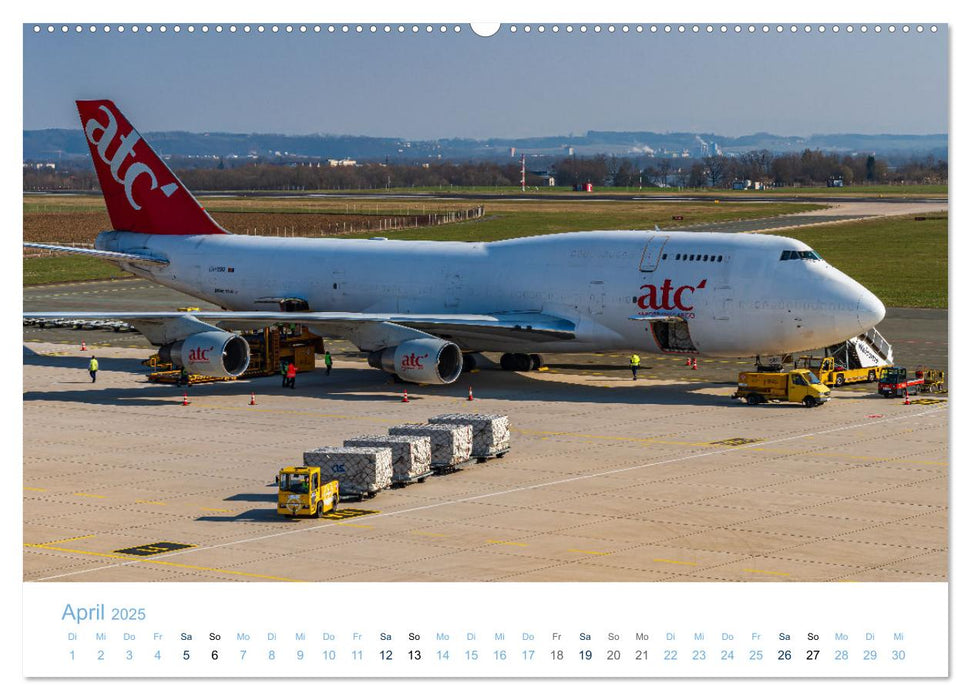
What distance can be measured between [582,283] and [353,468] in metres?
23.1

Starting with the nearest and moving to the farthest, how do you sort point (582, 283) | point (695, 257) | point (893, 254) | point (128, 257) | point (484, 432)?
point (484, 432) → point (695, 257) → point (582, 283) → point (128, 257) → point (893, 254)

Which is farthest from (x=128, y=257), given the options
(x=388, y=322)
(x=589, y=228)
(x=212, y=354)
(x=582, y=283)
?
(x=589, y=228)

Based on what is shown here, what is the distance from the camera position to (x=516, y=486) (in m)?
43.1

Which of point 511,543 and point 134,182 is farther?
point 134,182

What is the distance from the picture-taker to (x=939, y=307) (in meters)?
95.7

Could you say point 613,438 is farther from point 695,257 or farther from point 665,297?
point 695,257

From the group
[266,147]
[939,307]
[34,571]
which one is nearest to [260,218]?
[266,147]

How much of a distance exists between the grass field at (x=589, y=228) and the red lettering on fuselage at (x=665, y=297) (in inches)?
1622

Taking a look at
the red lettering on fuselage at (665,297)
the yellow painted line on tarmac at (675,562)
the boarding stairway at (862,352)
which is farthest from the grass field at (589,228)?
the yellow painted line on tarmac at (675,562)

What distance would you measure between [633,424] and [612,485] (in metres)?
11.1

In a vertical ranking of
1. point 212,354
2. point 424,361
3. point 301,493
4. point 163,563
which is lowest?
point 163,563

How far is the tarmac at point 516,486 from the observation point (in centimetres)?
3422

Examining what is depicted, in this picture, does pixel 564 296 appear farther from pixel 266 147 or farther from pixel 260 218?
pixel 260 218

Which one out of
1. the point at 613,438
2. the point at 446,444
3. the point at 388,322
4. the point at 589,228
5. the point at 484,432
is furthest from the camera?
the point at 589,228
